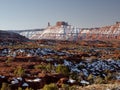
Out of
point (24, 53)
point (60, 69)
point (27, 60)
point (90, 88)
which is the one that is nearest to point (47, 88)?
point (90, 88)

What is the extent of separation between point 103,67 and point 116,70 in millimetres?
1695

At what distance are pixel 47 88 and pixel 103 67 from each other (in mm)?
25037

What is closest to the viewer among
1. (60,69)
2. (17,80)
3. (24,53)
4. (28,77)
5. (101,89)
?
(101,89)

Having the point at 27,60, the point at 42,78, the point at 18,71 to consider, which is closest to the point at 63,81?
the point at 42,78

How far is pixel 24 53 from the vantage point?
172 feet

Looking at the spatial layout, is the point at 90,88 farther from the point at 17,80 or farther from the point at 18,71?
the point at 18,71

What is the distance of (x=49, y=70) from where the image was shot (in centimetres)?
3603

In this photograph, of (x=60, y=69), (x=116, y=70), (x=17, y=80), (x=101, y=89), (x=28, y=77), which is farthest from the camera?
(x=116, y=70)

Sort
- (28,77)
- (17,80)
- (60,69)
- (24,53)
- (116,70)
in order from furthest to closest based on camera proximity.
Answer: (24,53) < (116,70) < (60,69) < (28,77) < (17,80)

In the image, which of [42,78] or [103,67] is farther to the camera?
[103,67]

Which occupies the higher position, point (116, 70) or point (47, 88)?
point (47, 88)

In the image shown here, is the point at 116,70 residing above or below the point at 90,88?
below

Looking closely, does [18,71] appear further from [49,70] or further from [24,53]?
[24,53]

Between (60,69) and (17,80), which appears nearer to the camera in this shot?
(17,80)
